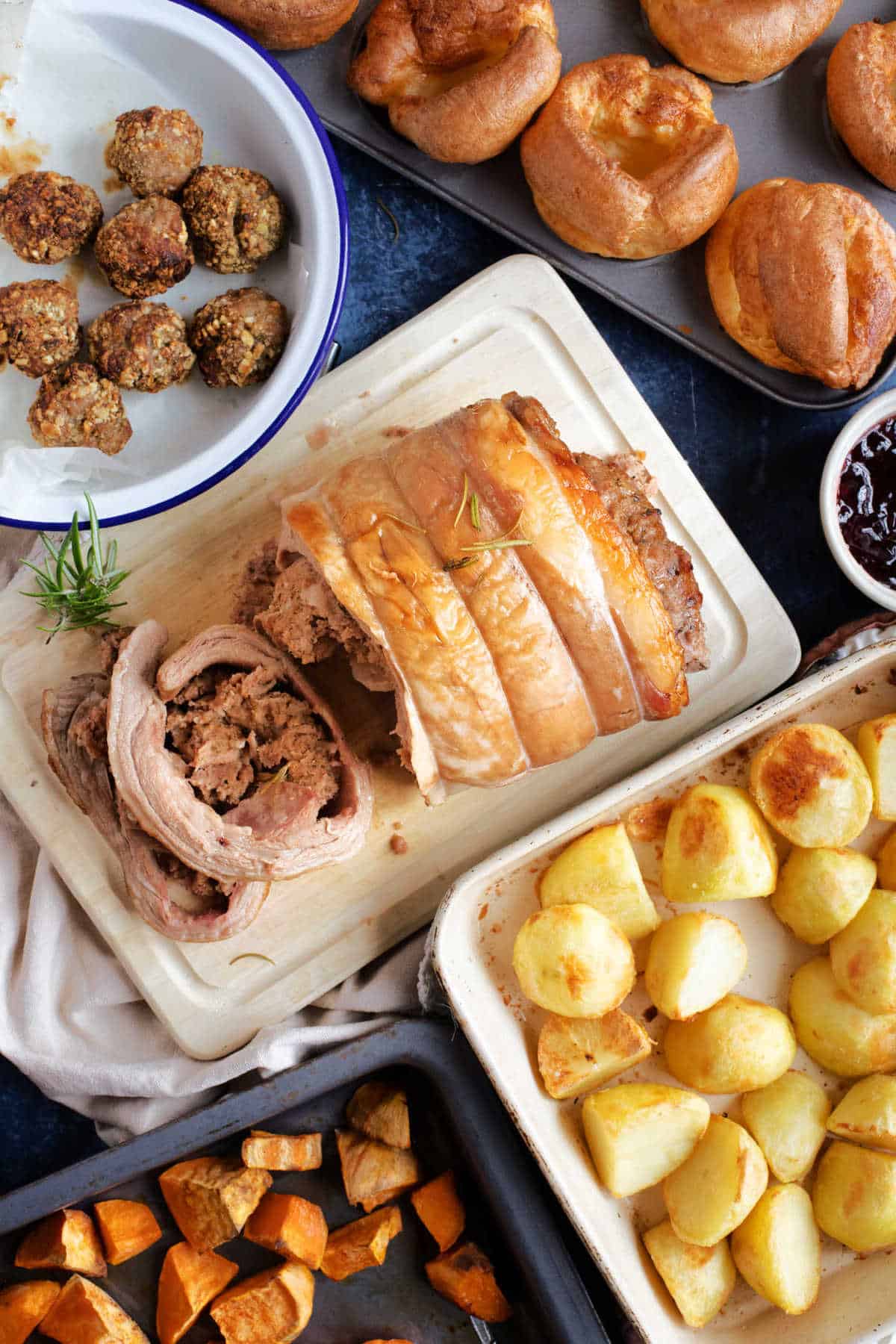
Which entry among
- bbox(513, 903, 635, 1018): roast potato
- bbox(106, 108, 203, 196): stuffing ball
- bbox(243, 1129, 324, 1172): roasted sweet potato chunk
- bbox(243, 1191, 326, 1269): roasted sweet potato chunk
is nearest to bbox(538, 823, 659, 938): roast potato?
bbox(513, 903, 635, 1018): roast potato

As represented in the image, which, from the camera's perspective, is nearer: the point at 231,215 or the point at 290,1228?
the point at 290,1228

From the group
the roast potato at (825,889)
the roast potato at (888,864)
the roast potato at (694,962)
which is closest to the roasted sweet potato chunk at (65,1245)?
the roast potato at (694,962)

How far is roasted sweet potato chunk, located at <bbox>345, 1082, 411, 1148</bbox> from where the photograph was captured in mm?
2674

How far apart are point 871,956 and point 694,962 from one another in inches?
16.9

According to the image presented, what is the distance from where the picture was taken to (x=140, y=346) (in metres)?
2.72

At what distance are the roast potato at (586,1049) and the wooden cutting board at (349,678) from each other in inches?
18.9

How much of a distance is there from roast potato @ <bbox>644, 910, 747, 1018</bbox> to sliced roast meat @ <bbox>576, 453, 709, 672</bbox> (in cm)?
65

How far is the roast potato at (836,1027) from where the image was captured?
2.66 metres

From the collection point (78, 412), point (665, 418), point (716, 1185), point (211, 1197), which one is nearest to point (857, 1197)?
point (716, 1185)

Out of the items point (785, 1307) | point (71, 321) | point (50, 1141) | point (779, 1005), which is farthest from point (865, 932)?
point (71, 321)

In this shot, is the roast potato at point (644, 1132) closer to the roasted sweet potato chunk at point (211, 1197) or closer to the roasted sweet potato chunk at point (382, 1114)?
the roasted sweet potato chunk at point (382, 1114)

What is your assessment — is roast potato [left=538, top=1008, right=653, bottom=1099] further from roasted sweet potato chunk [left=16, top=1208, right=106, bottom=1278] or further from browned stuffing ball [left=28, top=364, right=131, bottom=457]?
browned stuffing ball [left=28, top=364, right=131, bottom=457]

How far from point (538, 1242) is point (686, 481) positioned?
1.98 m

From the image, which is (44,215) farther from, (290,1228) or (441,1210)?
(441,1210)
